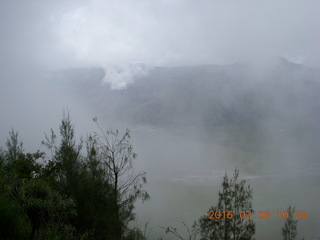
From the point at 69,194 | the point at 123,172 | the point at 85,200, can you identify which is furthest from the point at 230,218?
the point at 69,194

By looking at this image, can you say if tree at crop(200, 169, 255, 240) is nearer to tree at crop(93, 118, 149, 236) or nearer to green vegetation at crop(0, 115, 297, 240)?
green vegetation at crop(0, 115, 297, 240)

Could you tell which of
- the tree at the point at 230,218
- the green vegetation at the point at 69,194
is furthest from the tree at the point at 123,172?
the tree at the point at 230,218

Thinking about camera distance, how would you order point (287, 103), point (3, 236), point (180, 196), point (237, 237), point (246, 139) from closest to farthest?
point (3, 236)
point (237, 237)
point (180, 196)
point (246, 139)
point (287, 103)

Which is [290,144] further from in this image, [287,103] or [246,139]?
[287,103]

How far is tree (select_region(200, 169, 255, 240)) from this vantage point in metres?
15.8

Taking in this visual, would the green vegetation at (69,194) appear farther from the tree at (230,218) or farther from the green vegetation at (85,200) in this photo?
the tree at (230,218)

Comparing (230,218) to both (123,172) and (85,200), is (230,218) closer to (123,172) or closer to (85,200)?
(123,172)

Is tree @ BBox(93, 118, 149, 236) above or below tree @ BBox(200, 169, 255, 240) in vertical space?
above

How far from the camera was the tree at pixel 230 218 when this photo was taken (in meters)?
15.8

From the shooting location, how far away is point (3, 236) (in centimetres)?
447

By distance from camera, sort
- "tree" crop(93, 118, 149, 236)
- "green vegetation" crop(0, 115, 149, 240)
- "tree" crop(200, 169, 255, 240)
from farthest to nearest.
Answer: "tree" crop(93, 118, 149, 236) < "tree" crop(200, 169, 255, 240) < "green vegetation" crop(0, 115, 149, 240)

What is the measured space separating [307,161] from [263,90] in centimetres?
6188

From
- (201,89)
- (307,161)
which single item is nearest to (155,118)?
(201,89)

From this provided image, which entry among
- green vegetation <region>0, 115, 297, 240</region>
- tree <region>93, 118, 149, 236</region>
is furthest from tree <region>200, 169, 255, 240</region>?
tree <region>93, 118, 149, 236</region>
